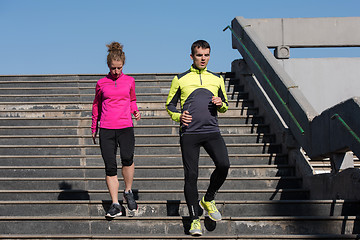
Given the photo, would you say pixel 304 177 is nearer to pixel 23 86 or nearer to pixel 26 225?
pixel 26 225

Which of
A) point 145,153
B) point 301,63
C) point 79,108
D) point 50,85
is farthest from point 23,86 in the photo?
point 301,63

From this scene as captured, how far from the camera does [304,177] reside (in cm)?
792

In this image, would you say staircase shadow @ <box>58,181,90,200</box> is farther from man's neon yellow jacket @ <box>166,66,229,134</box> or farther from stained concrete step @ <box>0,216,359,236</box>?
man's neon yellow jacket @ <box>166,66,229,134</box>

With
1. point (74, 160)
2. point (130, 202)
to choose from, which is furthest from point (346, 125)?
point (74, 160)

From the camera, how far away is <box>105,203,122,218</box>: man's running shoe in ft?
19.7

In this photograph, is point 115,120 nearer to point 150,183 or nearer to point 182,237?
point 182,237

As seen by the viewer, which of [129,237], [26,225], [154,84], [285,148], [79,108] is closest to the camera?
[129,237]

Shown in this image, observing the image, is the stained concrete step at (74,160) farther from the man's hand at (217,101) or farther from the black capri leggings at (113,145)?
the man's hand at (217,101)

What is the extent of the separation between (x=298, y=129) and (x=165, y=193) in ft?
6.24

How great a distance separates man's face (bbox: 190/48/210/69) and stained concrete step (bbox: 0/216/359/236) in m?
1.47

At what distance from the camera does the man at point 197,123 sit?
5.67 meters

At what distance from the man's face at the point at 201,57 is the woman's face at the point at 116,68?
87cm

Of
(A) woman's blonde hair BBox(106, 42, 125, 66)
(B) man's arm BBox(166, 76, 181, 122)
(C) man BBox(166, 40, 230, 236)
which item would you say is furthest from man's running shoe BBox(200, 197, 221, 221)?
(A) woman's blonde hair BBox(106, 42, 125, 66)

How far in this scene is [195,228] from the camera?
5664 mm
